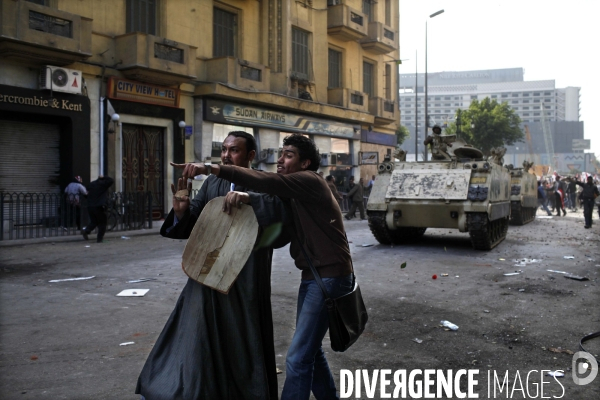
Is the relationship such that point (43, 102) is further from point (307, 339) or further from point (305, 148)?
point (307, 339)

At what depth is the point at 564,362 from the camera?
4633 millimetres

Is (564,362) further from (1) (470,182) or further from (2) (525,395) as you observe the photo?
(1) (470,182)

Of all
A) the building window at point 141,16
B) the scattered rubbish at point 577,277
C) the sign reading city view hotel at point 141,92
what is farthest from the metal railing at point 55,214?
the scattered rubbish at point 577,277

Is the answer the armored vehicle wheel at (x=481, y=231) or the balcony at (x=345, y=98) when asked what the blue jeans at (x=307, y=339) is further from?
the balcony at (x=345, y=98)

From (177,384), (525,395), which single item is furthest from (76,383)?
(525,395)

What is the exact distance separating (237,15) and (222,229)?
19.9 meters

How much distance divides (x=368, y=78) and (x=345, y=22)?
4.91 m

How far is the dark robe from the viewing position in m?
2.94

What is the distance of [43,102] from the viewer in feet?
49.2

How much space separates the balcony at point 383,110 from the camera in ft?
98.0

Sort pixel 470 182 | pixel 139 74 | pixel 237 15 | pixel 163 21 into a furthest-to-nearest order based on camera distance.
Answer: pixel 237 15 < pixel 163 21 < pixel 139 74 < pixel 470 182

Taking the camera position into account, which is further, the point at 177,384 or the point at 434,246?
the point at 434,246

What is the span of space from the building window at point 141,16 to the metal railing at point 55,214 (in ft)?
17.5

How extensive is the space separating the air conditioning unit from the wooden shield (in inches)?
532
